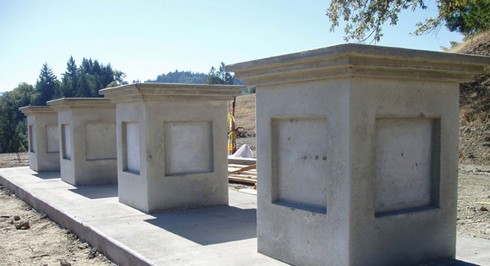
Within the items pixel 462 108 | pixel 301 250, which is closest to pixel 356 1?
pixel 301 250

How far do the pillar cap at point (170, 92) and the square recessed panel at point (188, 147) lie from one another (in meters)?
0.46

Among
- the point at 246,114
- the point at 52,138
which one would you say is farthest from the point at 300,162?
the point at 246,114

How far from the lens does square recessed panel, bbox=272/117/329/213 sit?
14.4ft

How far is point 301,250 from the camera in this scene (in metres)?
4.51

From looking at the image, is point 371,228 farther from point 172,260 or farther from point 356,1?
point 356,1

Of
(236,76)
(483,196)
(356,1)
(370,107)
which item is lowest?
(483,196)

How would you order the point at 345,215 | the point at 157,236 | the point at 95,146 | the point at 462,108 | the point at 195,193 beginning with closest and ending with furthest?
the point at 345,215
the point at 157,236
the point at 195,193
the point at 95,146
the point at 462,108

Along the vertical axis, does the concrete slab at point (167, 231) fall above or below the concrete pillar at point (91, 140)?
below

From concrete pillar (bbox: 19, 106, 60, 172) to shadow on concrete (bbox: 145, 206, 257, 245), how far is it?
26.9 feet

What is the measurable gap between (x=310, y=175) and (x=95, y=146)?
26.0 feet

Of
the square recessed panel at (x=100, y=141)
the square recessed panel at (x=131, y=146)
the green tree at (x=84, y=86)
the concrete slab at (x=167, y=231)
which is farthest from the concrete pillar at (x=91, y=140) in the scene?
the green tree at (x=84, y=86)

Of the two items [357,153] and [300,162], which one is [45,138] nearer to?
[300,162]

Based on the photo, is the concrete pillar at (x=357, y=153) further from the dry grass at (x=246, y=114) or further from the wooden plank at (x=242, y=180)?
the dry grass at (x=246, y=114)

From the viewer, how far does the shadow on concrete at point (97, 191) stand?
9.34m
